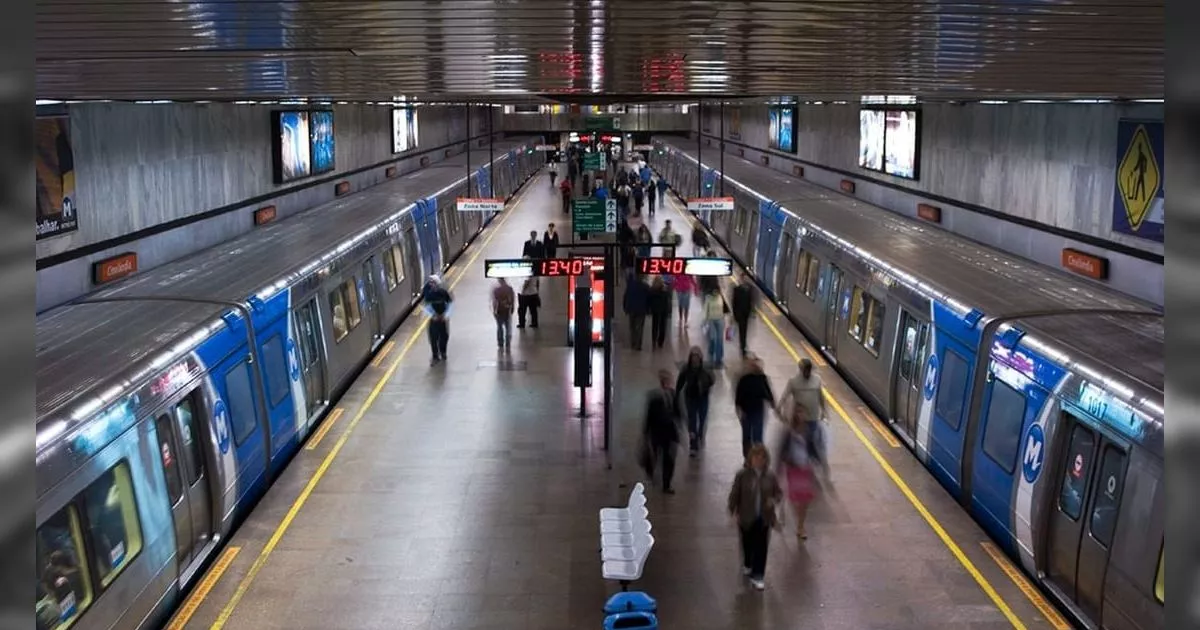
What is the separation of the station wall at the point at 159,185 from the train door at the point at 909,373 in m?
9.74

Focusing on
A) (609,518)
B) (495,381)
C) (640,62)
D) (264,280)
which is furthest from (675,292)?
(640,62)

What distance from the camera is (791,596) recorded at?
29.3ft

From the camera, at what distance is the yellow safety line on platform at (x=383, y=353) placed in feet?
57.1

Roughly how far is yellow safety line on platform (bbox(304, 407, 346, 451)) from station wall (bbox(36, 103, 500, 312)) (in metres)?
3.22

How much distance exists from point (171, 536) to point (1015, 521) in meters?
6.98

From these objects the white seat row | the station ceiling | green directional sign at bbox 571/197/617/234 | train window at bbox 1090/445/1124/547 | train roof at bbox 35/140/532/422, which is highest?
the station ceiling

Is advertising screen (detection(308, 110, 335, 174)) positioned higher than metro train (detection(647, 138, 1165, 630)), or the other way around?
advertising screen (detection(308, 110, 335, 174))

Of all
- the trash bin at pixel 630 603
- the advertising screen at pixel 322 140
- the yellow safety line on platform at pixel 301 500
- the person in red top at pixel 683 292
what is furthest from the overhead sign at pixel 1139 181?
the advertising screen at pixel 322 140

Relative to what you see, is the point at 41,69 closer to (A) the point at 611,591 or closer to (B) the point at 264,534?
(B) the point at 264,534

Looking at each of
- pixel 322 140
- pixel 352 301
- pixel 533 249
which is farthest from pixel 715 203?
pixel 352 301

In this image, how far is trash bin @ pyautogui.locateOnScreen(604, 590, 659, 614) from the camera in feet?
25.7

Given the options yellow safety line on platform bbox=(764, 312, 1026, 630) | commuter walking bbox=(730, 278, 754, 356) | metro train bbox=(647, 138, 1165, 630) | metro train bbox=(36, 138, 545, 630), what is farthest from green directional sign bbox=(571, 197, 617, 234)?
yellow safety line on platform bbox=(764, 312, 1026, 630)

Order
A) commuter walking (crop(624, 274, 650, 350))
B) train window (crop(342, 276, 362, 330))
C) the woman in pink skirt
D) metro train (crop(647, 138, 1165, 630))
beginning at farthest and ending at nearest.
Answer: commuter walking (crop(624, 274, 650, 350)), train window (crop(342, 276, 362, 330)), the woman in pink skirt, metro train (crop(647, 138, 1165, 630))

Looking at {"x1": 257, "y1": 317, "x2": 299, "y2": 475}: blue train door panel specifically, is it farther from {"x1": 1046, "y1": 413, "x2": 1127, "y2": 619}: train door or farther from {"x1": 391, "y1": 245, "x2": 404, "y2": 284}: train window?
{"x1": 391, "y1": 245, "x2": 404, "y2": 284}: train window
